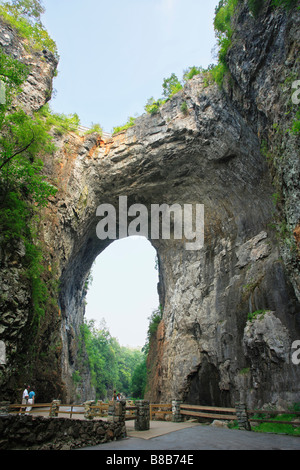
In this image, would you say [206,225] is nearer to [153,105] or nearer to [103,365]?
[153,105]

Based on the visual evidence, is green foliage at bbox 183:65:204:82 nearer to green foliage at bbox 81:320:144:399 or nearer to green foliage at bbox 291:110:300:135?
green foliage at bbox 291:110:300:135

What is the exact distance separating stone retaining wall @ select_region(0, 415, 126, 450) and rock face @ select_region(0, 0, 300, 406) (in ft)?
23.7

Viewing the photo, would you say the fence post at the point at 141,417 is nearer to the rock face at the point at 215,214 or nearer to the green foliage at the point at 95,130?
the rock face at the point at 215,214

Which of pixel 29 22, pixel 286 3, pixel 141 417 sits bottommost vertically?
pixel 141 417

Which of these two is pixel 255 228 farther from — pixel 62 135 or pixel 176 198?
pixel 62 135

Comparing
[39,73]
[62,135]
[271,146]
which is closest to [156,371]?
[271,146]

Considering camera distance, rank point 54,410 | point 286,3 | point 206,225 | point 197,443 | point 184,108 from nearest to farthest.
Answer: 1. point 197,443
2. point 286,3
3. point 54,410
4. point 184,108
5. point 206,225

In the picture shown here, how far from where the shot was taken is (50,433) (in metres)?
5.38

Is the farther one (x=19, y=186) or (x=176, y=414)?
(x=19, y=186)

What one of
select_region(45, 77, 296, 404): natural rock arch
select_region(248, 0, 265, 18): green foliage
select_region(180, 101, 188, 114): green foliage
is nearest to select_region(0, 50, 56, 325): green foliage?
select_region(45, 77, 296, 404): natural rock arch

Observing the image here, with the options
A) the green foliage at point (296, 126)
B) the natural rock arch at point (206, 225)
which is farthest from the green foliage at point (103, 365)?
the green foliage at point (296, 126)

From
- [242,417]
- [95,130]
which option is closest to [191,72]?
[95,130]

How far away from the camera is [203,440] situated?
6.77 meters

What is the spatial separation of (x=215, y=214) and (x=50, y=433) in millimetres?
15311
